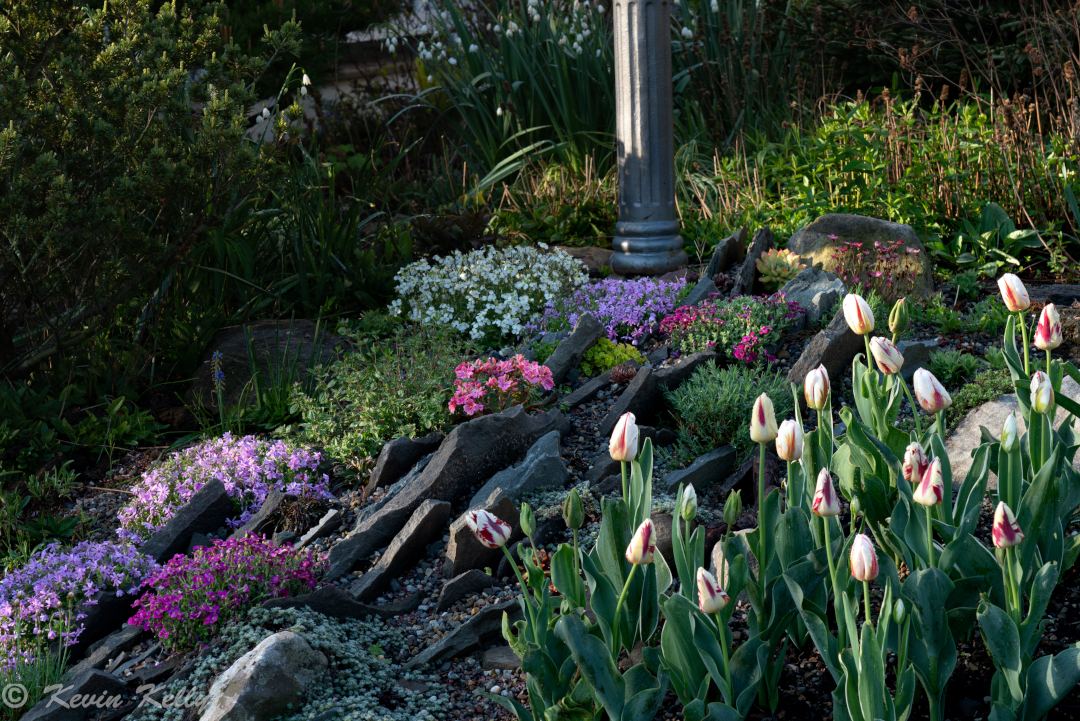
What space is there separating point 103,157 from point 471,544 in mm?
2531

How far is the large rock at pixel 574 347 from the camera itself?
13.0ft

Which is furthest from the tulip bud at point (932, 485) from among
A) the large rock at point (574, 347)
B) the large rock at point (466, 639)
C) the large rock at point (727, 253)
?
the large rock at point (727, 253)

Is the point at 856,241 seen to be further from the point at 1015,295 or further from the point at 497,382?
the point at 1015,295

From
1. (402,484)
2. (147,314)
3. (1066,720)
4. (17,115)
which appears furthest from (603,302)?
(1066,720)

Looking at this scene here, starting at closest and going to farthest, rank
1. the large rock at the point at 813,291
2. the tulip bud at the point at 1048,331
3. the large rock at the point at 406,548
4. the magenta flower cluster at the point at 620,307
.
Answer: the tulip bud at the point at 1048,331, the large rock at the point at 406,548, the large rock at the point at 813,291, the magenta flower cluster at the point at 620,307

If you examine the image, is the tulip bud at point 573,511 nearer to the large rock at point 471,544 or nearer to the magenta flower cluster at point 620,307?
the large rock at point 471,544

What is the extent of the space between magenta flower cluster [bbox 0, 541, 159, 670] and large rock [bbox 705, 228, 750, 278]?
3.29 meters

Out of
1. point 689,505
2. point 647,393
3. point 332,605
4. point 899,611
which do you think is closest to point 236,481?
point 332,605

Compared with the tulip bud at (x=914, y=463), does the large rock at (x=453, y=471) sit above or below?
below

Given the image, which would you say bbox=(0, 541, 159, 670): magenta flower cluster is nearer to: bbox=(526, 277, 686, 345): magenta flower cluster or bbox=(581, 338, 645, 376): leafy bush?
bbox=(581, 338, 645, 376): leafy bush

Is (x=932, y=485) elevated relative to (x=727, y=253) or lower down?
elevated

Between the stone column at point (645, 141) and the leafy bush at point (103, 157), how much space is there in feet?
7.43

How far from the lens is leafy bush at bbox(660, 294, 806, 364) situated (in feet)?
12.4

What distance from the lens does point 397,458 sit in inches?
125
